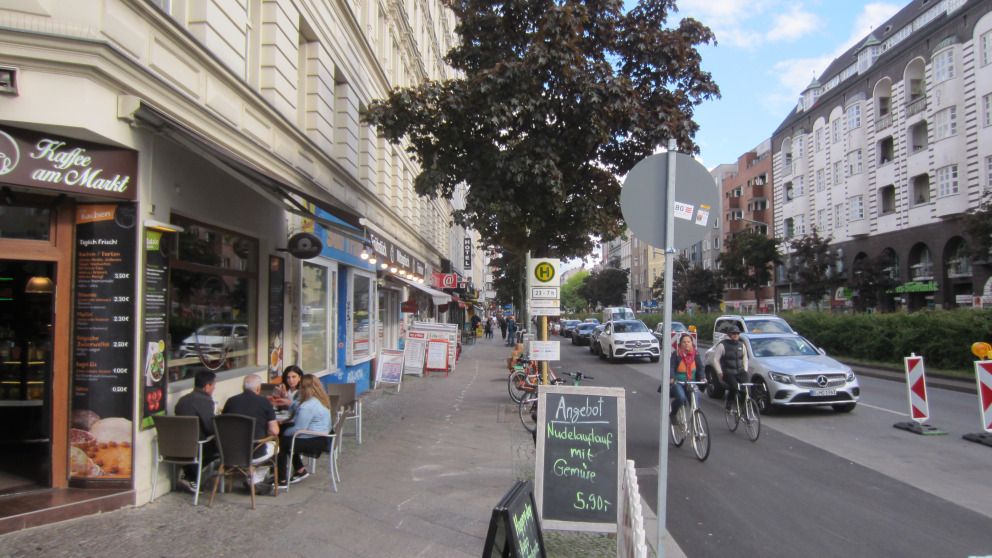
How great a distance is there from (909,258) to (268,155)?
130 feet

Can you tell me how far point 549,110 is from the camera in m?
11.7

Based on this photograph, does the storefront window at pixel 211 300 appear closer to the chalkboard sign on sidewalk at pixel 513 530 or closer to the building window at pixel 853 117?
the chalkboard sign on sidewalk at pixel 513 530

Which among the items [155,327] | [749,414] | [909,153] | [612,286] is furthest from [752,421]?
[612,286]

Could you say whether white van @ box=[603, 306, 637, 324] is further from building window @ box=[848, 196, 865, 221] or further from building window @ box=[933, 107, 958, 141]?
building window @ box=[933, 107, 958, 141]

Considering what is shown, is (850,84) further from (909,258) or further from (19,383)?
(19,383)

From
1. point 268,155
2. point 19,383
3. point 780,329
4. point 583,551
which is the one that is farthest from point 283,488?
point 780,329

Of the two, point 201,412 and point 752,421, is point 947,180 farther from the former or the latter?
point 201,412

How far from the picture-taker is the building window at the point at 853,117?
43.4 m

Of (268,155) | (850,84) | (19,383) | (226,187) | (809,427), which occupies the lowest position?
(809,427)

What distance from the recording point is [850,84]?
44.6 meters

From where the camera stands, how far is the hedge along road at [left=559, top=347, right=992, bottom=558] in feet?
17.5

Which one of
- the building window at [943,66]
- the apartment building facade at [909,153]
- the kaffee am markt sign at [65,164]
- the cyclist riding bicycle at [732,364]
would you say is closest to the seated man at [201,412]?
the kaffee am markt sign at [65,164]

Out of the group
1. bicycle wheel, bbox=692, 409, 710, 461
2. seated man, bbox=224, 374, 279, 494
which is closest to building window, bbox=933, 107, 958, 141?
bicycle wheel, bbox=692, 409, 710, 461

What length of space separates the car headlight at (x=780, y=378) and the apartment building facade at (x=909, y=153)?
20.7 meters
